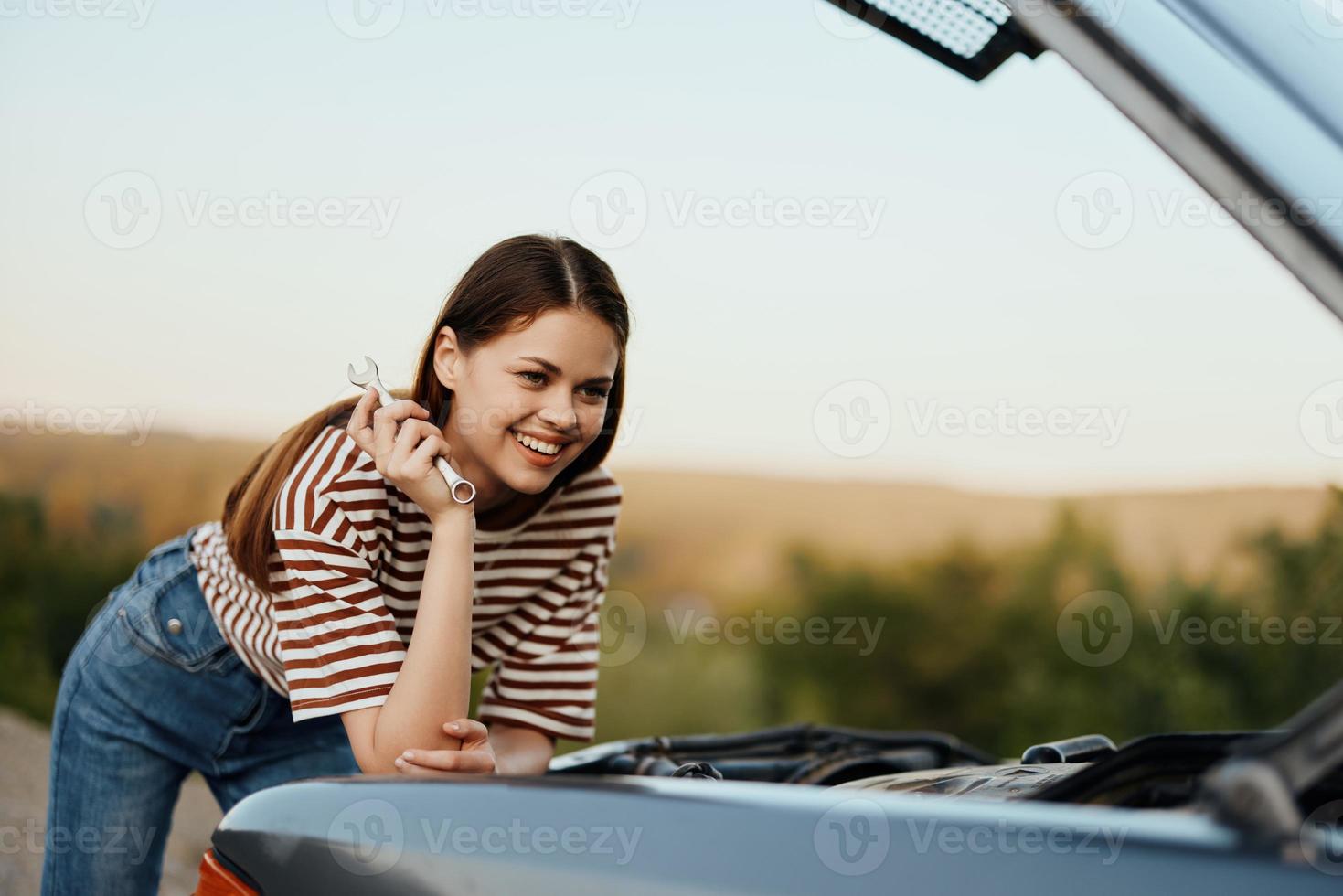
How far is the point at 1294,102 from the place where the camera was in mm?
948

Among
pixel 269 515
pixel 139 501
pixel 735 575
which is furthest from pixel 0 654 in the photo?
pixel 269 515

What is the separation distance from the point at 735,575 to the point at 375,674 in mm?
6826

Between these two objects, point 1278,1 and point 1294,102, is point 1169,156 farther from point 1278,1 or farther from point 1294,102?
point 1278,1

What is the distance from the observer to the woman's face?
5.82 ft

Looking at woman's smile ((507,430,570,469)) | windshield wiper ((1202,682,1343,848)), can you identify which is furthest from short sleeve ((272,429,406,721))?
windshield wiper ((1202,682,1343,848))

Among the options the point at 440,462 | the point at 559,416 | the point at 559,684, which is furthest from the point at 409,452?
the point at 559,684

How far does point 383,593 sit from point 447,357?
43cm

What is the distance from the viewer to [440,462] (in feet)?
5.51
